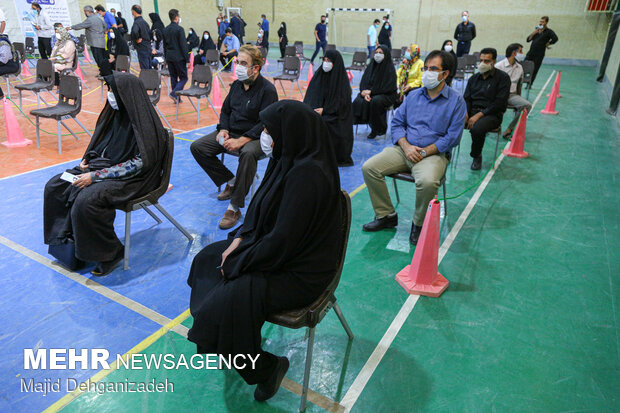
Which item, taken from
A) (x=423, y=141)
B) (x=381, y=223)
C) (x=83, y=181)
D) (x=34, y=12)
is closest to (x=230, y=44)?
(x=34, y=12)

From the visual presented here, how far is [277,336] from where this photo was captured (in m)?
2.42

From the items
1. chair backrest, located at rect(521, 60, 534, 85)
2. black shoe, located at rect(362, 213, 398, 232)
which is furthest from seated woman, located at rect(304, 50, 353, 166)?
chair backrest, located at rect(521, 60, 534, 85)

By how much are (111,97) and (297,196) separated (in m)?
2.02

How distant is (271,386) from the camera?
6.35 ft

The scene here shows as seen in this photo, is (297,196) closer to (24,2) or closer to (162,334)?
(162,334)

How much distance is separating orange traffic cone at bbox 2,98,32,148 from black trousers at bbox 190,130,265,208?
3305 mm

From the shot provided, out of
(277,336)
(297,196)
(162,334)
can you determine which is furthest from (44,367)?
(297,196)

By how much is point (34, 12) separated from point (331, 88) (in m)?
14.2

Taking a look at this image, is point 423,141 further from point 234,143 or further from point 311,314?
point 311,314

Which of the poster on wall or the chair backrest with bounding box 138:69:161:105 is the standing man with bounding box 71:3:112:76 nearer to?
the chair backrest with bounding box 138:69:161:105

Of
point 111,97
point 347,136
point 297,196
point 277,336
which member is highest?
point 111,97

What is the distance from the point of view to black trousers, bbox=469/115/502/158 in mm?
4994

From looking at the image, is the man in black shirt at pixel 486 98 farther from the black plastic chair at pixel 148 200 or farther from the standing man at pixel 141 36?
the standing man at pixel 141 36

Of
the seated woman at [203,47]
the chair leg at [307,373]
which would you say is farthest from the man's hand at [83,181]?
the seated woman at [203,47]
